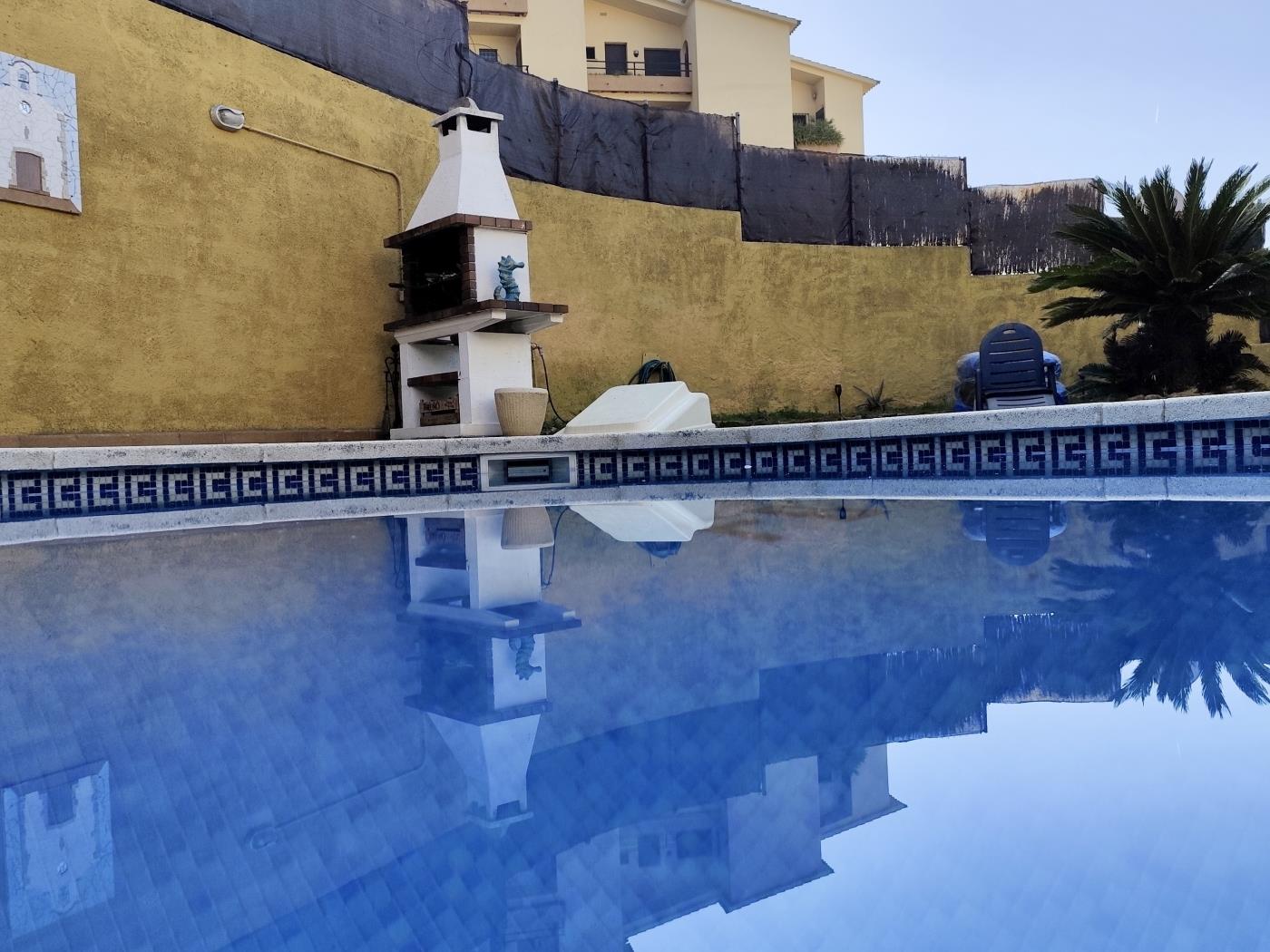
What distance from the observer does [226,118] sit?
25.9 feet

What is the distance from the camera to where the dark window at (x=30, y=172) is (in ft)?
21.6

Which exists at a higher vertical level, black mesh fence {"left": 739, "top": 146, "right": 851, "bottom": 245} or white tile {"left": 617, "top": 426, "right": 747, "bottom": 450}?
black mesh fence {"left": 739, "top": 146, "right": 851, "bottom": 245}

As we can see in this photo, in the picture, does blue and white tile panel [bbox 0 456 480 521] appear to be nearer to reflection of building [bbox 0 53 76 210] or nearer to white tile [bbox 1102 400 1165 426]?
Answer: reflection of building [bbox 0 53 76 210]

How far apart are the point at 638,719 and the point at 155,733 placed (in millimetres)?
785

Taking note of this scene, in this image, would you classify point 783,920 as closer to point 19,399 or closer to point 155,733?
point 155,733

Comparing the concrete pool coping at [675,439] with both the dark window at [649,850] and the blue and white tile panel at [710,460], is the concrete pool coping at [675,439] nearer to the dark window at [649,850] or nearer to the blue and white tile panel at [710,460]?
the blue and white tile panel at [710,460]

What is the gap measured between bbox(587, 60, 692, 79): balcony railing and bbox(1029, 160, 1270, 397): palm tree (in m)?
17.9

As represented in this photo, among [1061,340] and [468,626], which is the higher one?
[1061,340]

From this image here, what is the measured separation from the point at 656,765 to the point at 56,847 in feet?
2.45

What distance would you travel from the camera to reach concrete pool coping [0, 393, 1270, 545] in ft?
17.6

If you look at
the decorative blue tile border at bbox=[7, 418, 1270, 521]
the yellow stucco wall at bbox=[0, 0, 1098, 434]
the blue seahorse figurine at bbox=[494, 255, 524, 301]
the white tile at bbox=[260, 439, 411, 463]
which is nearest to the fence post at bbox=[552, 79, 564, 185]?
the yellow stucco wall at bbox=[0, 0, 1098, 434]

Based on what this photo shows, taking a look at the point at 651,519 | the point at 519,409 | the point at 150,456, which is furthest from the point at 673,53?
the point at 651,519

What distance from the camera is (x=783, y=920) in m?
1.02

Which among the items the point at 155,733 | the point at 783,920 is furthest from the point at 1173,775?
the point at 155,733
